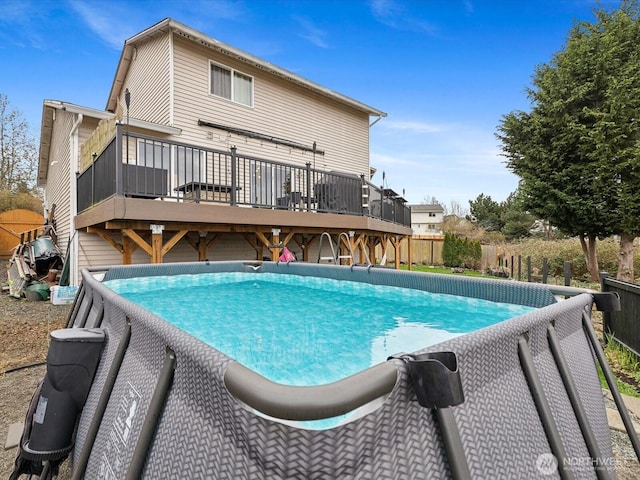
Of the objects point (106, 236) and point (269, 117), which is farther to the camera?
point (269, 117)

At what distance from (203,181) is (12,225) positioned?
15.1 meters

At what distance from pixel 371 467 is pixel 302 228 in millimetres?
8072

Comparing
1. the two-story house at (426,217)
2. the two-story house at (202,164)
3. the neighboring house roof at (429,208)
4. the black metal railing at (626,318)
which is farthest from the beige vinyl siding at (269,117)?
the neighboring house roof at (429,208)

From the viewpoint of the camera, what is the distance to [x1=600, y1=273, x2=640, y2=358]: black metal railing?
4.10 m

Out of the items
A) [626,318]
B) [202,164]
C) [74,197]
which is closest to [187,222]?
[202,164]

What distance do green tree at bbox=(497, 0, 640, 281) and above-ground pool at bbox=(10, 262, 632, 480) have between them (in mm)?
11854

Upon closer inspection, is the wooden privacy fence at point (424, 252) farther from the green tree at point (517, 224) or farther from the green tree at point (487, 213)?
the green tree at point (487, 213)

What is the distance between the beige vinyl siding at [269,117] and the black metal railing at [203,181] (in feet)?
3.39

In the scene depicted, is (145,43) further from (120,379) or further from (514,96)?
(514,96)

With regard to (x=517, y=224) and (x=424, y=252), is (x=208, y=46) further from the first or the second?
(x=517, y=224)

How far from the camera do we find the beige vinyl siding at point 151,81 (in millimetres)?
9102

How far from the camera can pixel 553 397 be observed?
1.44 meters

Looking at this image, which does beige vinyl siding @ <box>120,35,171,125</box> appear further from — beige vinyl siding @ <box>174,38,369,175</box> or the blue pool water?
the blue pool water

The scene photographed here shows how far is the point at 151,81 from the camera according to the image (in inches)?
389
